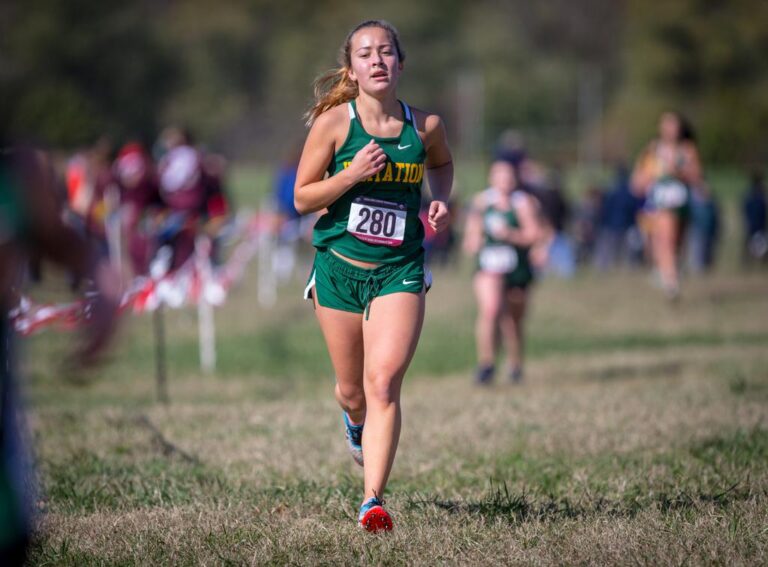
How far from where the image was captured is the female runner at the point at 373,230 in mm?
5090

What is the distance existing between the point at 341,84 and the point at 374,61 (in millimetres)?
305

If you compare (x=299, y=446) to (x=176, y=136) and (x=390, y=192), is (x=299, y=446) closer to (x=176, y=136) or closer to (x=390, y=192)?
(x=390, y=192)

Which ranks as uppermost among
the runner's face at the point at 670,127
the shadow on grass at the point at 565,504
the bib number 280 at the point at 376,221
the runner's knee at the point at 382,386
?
the runner's face at the point at 670,127

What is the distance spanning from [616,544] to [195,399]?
21.4 ft

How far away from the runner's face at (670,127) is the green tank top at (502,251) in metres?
4.17

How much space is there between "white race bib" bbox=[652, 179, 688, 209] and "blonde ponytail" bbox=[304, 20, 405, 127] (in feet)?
31.9

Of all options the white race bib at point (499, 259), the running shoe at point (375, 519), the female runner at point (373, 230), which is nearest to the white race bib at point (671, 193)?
the white race bib at point (499, 259)

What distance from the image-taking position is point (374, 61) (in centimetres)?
517

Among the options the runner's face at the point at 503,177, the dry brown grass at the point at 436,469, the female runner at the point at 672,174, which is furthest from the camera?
the female runner at the point at 672,174

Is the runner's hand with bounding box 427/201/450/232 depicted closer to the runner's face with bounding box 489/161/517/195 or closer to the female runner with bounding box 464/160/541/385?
the female runner with bounding box 464/160/541/385

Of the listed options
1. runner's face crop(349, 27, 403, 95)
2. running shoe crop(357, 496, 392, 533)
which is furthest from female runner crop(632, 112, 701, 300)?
running shoe crop(357, 496, 392, 533)

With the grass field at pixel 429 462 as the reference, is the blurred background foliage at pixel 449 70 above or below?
above

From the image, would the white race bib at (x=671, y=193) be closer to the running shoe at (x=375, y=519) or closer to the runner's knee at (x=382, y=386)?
the runner's knee at (x=382, y=386)

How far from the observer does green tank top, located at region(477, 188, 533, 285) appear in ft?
35.4
